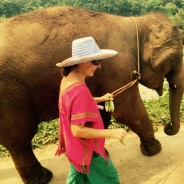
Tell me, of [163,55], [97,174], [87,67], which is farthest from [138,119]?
[87,67]

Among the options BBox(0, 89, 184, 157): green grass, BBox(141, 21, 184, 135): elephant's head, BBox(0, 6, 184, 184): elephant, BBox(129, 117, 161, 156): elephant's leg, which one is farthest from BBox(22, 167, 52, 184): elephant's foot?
BBox(141, 21, 184, 135): elephant's head

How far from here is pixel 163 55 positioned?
347cm

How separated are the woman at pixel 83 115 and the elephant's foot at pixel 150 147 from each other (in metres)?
1.65

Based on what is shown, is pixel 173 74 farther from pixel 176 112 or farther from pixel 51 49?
pixel 51 49

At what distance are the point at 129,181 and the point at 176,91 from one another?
1.15 meters

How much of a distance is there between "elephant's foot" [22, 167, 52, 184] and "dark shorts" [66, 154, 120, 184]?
1225mm

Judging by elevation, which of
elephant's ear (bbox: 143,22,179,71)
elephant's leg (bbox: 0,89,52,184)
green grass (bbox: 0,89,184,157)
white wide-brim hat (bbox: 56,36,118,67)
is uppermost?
white wide-brim hat (bbox: 56,36,118,67)

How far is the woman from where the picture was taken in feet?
6.72

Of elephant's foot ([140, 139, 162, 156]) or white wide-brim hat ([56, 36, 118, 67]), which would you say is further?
elephant's foot ([140, 139, 162, 156])

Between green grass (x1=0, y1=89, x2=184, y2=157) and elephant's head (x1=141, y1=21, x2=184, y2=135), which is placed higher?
elephant's head (x1=141, y1=21, x2=184, y2=135)

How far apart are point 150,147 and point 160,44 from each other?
4.13 feet

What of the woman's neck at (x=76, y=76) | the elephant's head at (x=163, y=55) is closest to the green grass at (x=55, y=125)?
the elephant's head at (x=163, y=55)

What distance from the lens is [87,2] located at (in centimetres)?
3712

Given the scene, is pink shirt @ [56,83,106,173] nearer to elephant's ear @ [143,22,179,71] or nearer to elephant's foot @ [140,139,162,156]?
elephant's ear @ [143,22,179,71]
